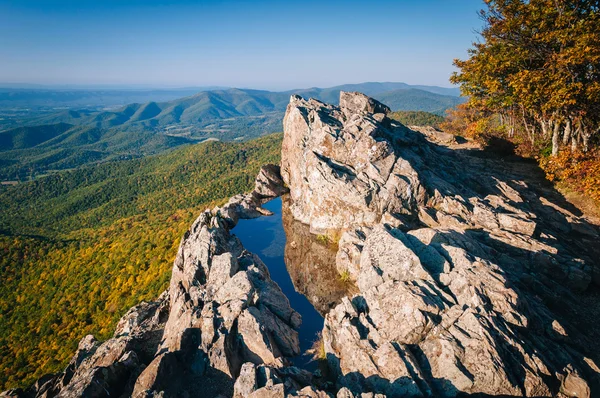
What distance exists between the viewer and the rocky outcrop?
34.3ft

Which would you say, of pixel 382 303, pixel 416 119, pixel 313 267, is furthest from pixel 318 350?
pixel 416 119

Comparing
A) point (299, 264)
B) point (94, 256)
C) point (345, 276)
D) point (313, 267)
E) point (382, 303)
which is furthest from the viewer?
point (94, 256)

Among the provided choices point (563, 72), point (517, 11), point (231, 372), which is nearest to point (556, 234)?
point (563, 72)

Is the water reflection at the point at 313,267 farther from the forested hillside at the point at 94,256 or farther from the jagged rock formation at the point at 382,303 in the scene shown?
the forested hillside at the point at 94,256

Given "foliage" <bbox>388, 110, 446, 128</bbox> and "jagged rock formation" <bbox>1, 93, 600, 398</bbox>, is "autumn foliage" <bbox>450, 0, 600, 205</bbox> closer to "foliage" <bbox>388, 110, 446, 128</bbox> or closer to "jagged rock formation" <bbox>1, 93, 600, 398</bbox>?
→ "jagged rock formation" <bbox>1, 93, 600, 398</bbox>

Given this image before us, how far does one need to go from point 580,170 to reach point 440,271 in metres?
19.2

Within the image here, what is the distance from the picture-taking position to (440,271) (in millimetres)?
14195

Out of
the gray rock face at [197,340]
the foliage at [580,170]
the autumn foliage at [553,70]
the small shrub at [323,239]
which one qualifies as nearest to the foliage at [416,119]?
the autumn foliage at [553,70]

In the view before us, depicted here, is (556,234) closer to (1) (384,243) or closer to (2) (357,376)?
(1) (384,243)

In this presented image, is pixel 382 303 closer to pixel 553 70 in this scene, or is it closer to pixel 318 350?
pixel 318 350

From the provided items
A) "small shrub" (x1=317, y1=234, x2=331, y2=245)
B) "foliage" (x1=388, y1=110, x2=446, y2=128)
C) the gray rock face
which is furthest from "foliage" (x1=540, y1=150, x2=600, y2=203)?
"foliage" (x1=388, y1=110, x2=446, y2=128)

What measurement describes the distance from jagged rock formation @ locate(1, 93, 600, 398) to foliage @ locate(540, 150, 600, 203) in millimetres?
2344

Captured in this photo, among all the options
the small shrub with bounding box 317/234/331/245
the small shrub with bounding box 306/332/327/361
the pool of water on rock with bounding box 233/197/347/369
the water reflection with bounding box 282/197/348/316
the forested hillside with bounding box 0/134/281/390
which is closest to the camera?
the small shrub with bounding box 306/332/327/361

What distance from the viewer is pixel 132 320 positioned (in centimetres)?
1844
